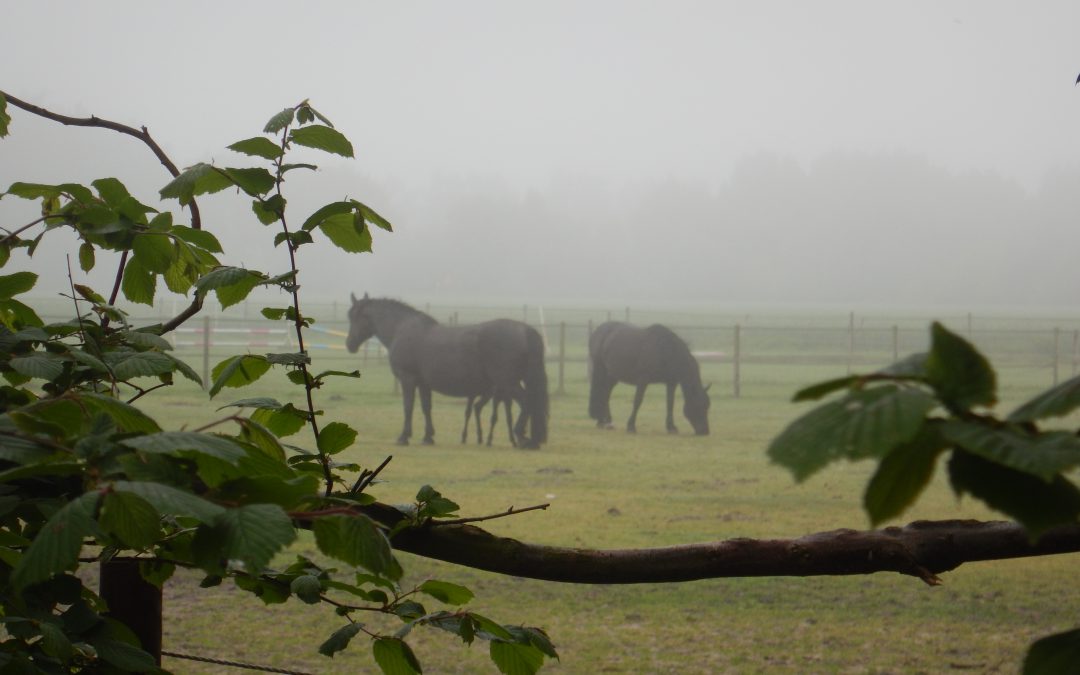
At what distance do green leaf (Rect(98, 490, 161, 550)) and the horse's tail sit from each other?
13.2 ft

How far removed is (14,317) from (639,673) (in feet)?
3.99

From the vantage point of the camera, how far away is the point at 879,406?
124mm

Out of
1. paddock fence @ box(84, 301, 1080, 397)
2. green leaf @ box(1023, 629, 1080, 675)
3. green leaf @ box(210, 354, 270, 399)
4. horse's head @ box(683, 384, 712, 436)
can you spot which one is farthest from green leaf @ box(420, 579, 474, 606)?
paddock fence @ box(84, 301, 1080, 397)

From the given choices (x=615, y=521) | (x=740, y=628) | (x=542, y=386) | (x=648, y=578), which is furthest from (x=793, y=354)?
(x=648, y=578)

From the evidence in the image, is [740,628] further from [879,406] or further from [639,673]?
[879,406]

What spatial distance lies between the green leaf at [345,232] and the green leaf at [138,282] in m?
0.11

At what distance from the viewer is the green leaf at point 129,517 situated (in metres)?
0.22

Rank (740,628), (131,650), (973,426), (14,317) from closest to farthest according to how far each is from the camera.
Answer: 1. (973,426)
2. (131,650)
3. (14,317)
4. (740,628)

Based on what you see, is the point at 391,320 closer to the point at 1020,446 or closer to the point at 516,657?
the point at 516,657

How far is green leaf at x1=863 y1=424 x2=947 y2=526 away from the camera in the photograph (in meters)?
0.13

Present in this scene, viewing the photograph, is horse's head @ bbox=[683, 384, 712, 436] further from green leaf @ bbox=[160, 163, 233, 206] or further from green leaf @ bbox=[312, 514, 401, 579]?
green leaf @ bbox=[312, 514, 401, 579]

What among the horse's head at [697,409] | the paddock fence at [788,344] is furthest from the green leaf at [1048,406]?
the paddock fence at [788,344]

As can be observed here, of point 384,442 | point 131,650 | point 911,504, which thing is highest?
point 911,504

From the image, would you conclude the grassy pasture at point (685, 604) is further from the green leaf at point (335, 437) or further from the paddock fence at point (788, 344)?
the paddock fence at point (788, 344)
